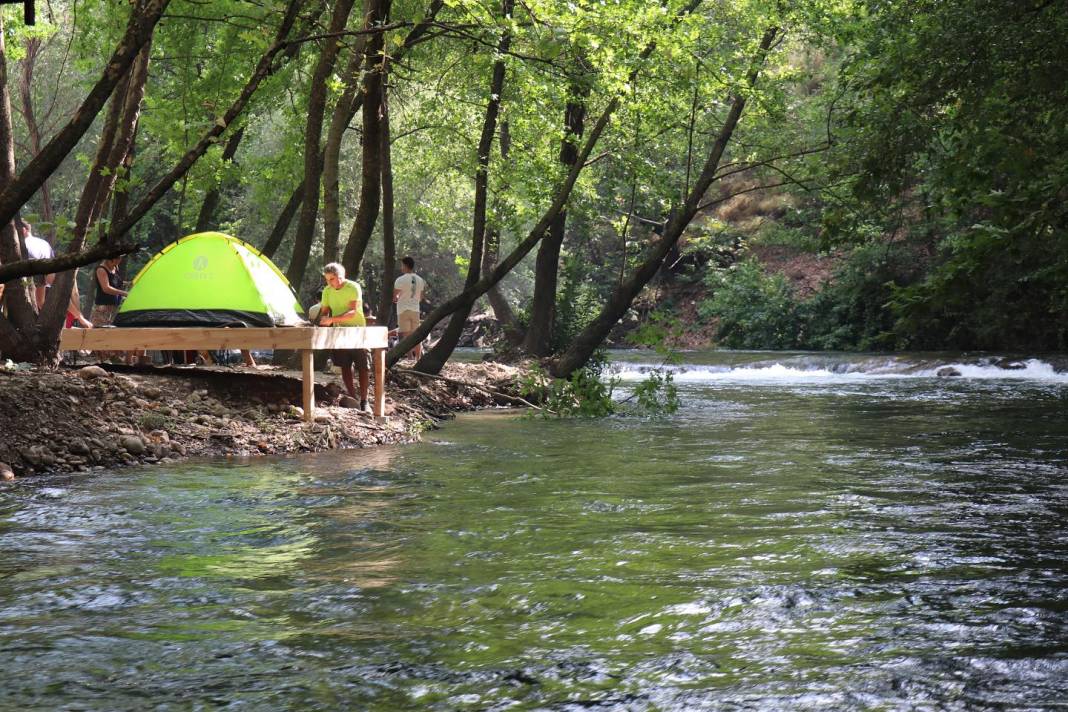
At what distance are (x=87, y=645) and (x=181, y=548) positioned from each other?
6.64ft

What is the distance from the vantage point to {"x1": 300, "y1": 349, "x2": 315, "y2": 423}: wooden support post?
1177 centimetres

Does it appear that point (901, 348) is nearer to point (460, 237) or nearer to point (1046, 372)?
point (1046, 372)

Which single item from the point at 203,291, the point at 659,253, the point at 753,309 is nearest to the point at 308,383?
the point at 203,291

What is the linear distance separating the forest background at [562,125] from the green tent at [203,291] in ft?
2.93

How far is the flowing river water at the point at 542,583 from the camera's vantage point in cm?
439

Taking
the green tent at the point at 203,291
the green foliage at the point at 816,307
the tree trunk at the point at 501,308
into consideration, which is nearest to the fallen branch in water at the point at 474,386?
the green tent at the point at 203,291

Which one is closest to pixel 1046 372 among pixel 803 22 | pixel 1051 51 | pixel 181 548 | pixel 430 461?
pixel 803 22

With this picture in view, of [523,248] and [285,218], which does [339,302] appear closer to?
[523,248]

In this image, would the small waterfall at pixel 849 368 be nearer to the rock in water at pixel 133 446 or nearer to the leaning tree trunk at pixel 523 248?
the leaning tree trunk at pixel 523 248

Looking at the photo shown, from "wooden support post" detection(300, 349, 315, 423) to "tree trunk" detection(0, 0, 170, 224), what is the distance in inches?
185

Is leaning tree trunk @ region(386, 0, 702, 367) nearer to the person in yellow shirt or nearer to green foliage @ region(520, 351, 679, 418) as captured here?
green foliage @ region(520, 351, 679, 418)

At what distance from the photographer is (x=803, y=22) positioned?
60.5 ft

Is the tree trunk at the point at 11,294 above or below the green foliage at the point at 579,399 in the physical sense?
above

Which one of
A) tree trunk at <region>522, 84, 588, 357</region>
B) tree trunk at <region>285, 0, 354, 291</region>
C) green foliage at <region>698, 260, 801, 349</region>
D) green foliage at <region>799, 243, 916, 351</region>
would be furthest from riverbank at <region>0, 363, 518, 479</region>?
green foliage at <region>698, 260, 801, 349</region>
